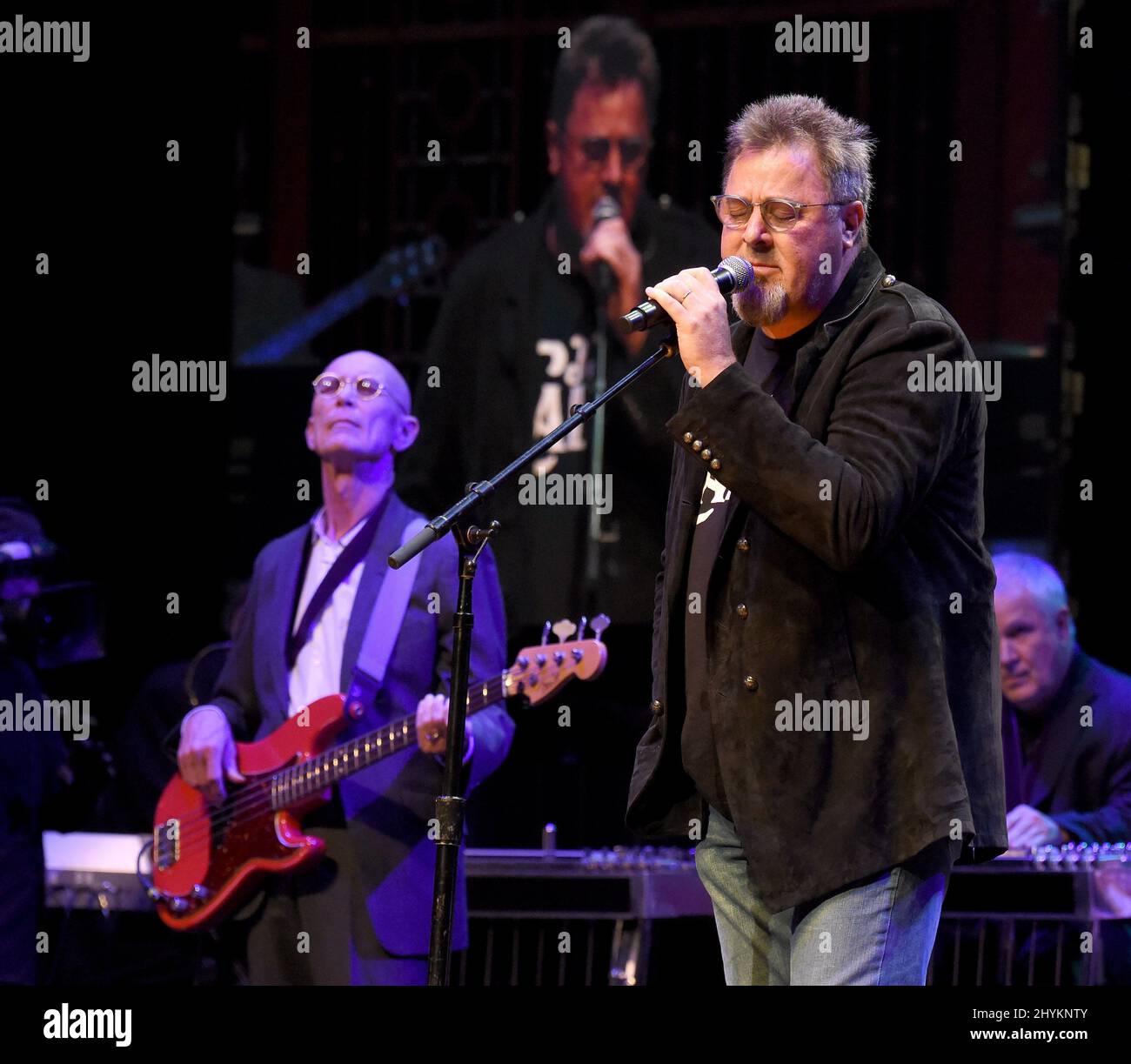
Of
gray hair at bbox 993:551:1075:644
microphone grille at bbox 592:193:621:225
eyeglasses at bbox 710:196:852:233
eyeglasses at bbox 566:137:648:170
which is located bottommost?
gray hair at bbox 993:551:1075:644

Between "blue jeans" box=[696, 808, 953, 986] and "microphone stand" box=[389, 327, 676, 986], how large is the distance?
0.44m

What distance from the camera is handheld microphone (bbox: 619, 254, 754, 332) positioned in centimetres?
238

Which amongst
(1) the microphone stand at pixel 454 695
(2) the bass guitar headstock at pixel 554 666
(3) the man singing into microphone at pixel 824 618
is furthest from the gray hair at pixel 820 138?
(2) the bass guitar headstock at pixel 554 666

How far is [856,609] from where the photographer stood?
2291mm

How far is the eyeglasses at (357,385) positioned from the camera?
438 cm

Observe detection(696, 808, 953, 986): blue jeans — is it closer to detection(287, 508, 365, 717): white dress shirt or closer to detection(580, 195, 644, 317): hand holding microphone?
detection(287, 508, 365, 717): white dress shirt

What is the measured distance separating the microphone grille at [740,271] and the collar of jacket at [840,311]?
11 centimetres

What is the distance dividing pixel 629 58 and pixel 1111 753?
2691 millimetres

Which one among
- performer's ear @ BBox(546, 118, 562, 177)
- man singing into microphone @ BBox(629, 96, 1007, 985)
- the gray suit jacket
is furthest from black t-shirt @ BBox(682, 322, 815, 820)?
performer's ear @ BBox(546, 118, 562, 177)

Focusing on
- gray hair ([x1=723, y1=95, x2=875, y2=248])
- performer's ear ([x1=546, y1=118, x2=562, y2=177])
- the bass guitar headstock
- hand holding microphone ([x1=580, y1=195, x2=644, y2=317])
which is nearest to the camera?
gray hair ([x1=723, y1=95, x2=875, y2=248])

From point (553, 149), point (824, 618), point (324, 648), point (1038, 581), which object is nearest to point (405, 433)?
point (324, 648)

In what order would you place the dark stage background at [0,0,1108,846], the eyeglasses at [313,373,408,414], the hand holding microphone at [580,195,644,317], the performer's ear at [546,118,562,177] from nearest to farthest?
the eyeglasses at [313,373,408,414]
the dark stage background at [0,0,1108,846]
the hand holding microphone at [580,195,644,317]
the performer's ear at [546,118,562,177]
